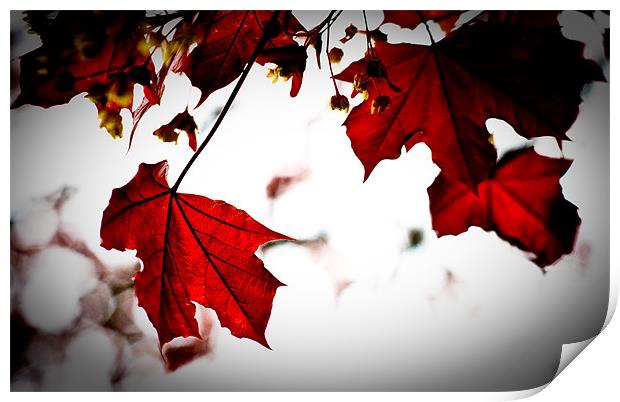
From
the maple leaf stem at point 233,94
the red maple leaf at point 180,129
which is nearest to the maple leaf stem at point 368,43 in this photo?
the maple leaf stem at point 233,94

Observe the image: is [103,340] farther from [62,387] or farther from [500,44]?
[500,44]

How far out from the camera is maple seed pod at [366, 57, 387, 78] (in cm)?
85

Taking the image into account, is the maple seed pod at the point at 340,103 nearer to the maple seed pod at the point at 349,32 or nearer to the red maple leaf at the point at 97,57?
the maple seed pod at the point at 349,32

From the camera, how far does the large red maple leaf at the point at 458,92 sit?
2.80ft

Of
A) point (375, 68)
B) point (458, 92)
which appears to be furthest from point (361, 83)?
point (458, 92)

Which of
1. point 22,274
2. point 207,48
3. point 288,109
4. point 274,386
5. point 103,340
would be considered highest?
point 207,48

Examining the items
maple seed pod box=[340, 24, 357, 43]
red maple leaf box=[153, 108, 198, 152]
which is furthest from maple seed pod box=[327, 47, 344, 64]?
red maple leaf box=[153, 108, 198, 152]

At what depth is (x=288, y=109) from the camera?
33.9 inches

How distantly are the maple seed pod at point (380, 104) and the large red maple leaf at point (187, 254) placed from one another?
0.22 meters

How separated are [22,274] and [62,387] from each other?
18 centimetres

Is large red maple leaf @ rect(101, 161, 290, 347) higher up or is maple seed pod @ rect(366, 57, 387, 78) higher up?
maple seed pod @ rect(366, 57, 387, 78)

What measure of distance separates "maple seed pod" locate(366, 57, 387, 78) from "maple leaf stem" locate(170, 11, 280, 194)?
→ 5.8 inches

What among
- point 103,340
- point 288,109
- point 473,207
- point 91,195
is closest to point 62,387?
point 103,340

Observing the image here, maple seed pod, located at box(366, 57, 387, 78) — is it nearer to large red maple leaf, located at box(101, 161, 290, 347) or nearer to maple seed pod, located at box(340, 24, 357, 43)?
maple seed pod, located at box(340, 24, 357, 43)
